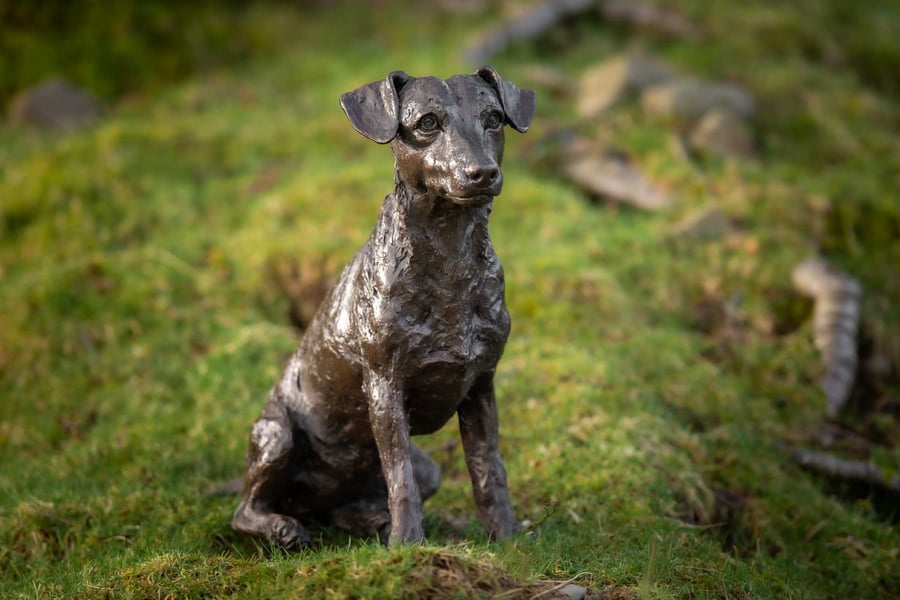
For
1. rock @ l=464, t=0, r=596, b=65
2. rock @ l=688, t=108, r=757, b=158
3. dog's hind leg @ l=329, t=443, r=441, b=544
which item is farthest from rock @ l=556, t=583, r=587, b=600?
rock @ l=464, t=0, r=596, b=65

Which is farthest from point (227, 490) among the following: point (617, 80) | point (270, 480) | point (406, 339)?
point (617, 80)

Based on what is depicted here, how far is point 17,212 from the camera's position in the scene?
8.60 metres

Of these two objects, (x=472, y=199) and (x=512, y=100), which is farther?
(x=512, y=100)

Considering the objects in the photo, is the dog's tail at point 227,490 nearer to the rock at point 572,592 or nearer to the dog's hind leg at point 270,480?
the dog's hind leg at point 270,480

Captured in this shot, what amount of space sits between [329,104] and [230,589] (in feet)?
25.0

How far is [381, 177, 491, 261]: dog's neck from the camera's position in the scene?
406cm

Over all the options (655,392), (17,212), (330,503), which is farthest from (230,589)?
(17,212)

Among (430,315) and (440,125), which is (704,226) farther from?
→ (440,125)

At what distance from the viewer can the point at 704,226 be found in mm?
8555

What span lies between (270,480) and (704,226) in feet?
17.6

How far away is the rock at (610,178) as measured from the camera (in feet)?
30.2

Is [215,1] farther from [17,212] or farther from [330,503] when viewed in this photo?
[330,503]

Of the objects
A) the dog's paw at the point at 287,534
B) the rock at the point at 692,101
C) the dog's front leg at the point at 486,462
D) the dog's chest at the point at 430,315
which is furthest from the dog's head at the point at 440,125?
the rock at the point at 692,101

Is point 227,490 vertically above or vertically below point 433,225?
below
